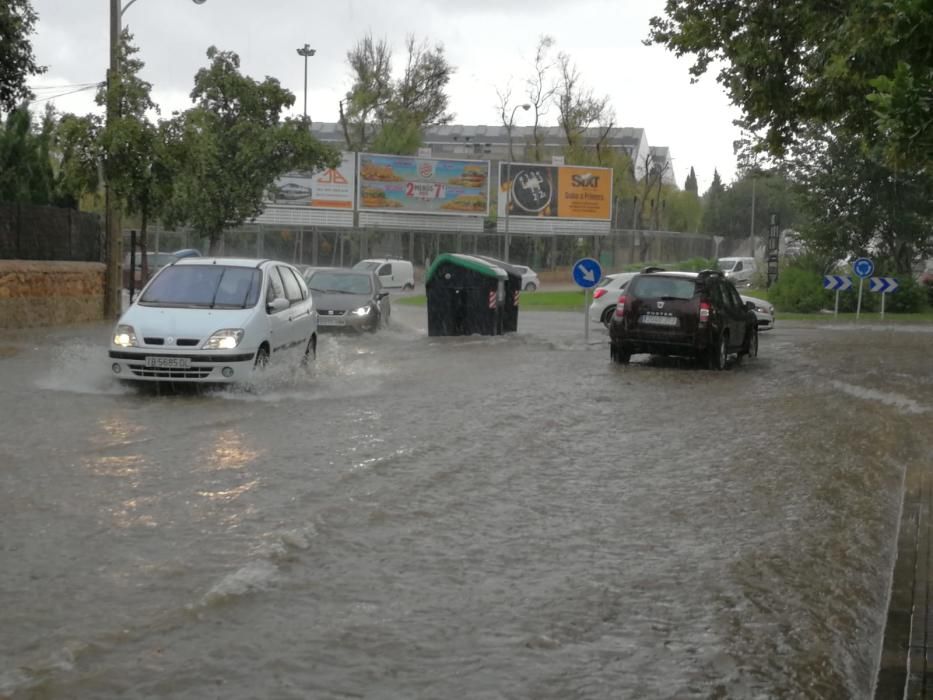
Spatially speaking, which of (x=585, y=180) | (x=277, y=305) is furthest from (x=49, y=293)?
(x=585, y=180)

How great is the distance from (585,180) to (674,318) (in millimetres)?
51390

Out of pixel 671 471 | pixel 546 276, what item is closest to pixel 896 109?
pixel 671 471

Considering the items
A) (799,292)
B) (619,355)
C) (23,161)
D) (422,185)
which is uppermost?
(422,185)

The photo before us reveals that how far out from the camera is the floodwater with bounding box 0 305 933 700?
5340 mm

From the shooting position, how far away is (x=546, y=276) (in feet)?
238

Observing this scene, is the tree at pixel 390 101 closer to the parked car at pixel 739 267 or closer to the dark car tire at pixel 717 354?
the parked car at pixel 739 267

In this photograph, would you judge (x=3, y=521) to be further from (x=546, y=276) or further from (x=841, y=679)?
(x=546, y=276)

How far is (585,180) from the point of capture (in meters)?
70.6

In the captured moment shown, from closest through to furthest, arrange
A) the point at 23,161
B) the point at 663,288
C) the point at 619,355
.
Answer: the point at 663,288 < the point at 619,355 < the point at 23,161

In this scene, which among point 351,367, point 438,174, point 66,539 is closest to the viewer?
point 66,539

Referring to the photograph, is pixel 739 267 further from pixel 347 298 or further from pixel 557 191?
pixel 347 298

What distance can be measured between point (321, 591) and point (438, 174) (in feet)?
202

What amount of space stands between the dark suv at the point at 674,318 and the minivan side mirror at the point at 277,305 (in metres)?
6.39

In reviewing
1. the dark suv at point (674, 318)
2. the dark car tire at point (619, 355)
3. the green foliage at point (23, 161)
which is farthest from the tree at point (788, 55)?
the green foliage at point (23, 161)
